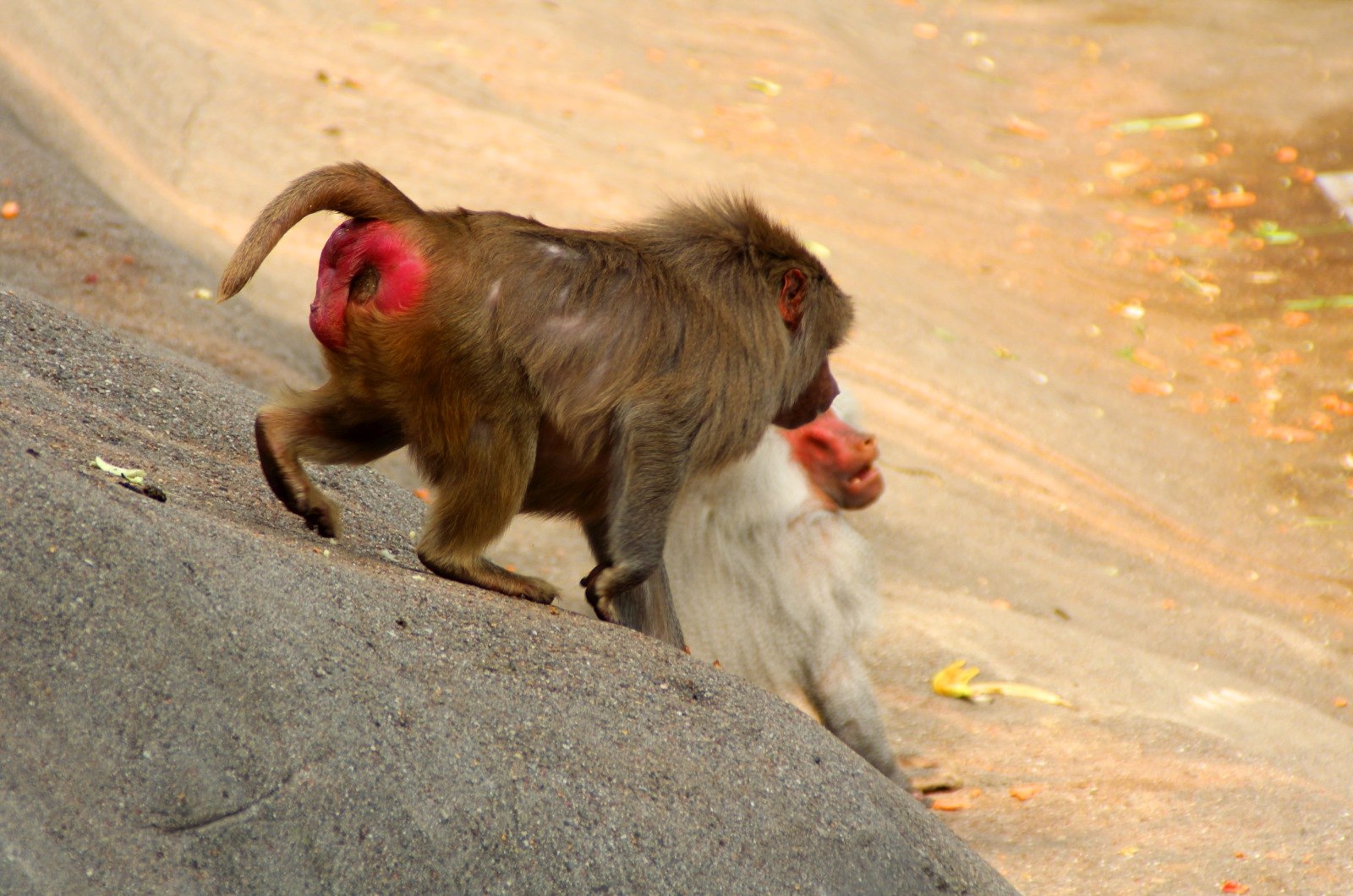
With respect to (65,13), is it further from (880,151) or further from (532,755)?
→ (532,755)

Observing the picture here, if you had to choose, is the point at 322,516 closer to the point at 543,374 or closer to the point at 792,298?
the point at 543,374

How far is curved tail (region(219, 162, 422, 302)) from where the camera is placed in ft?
8.90

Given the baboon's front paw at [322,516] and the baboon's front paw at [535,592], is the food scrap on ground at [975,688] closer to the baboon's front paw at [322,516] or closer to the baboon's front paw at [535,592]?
the baboon's front paw at [535,592]

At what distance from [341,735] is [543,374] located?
952 millimetres

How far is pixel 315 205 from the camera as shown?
9.28 ft

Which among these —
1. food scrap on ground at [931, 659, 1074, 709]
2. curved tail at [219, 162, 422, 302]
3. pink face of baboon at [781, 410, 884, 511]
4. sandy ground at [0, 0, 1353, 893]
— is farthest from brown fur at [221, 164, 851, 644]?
food scrap on ground at [931, 659, 1074, 709]

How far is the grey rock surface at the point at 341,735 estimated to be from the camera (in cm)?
209

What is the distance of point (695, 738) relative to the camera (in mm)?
2754

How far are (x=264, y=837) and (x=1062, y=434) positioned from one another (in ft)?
17.5

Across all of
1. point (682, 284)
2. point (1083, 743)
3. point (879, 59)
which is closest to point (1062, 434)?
point (1083, 743)

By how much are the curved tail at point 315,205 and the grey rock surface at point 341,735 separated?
19.7 inches

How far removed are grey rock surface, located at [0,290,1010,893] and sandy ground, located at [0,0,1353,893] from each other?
3.25 ft

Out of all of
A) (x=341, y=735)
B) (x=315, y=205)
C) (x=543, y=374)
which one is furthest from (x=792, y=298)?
(x=341, y=735)

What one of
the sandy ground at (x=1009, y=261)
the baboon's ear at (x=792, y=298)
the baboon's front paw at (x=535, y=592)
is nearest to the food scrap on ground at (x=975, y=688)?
the sandy ground at (x=1009, y=261)
